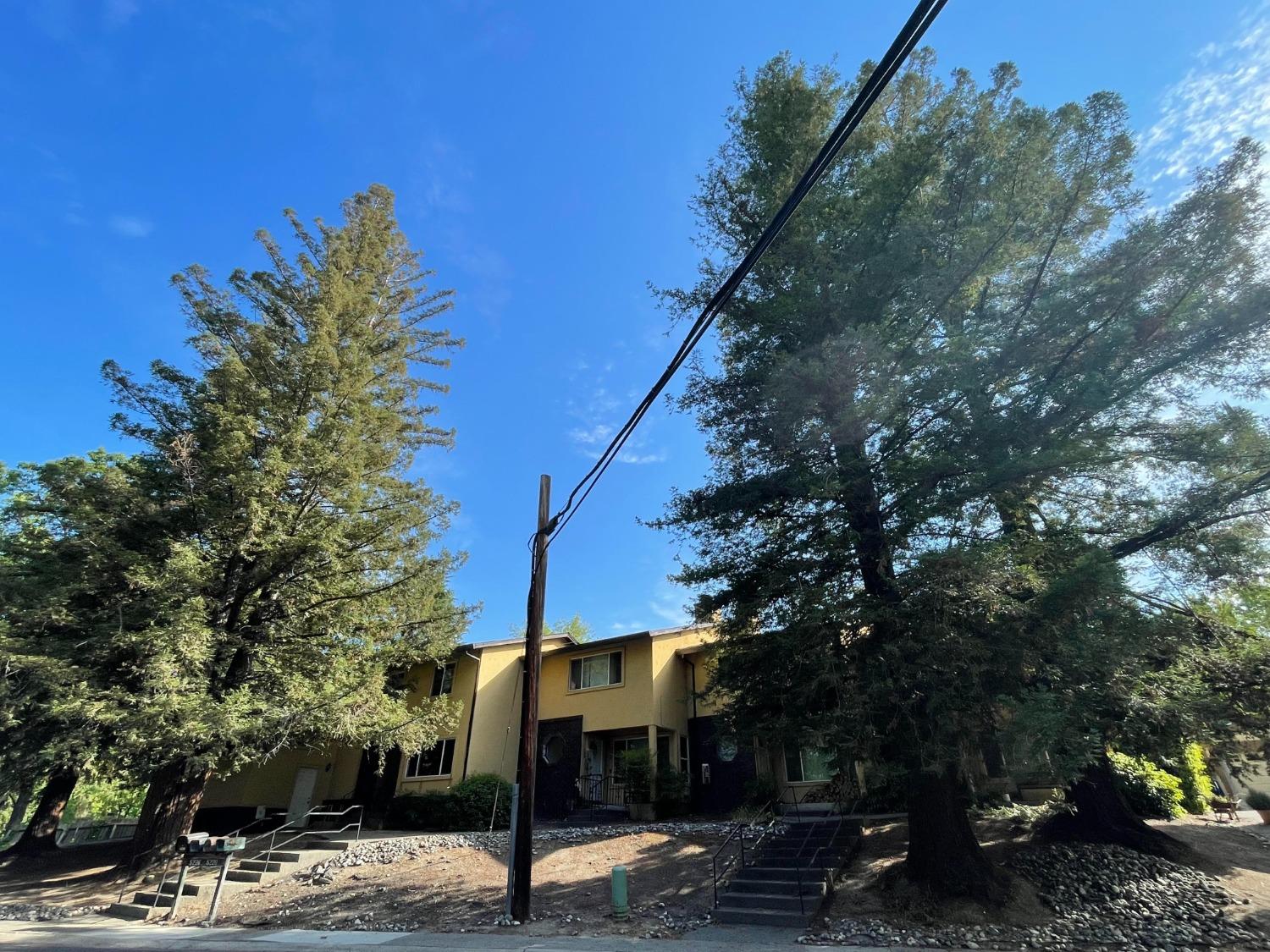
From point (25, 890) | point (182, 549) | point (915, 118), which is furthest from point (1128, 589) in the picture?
point (25, 890)

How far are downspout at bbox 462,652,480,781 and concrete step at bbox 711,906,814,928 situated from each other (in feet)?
39.5

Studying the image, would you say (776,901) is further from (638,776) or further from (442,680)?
(442,680)

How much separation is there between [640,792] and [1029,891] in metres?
11.2

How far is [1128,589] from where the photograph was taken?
7906 mm

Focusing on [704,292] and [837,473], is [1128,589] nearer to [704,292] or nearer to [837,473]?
[837,473]

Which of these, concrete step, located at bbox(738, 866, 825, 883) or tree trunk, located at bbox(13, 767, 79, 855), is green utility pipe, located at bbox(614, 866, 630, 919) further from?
tree trunk, located at bbox(13, 767, 79, 855)

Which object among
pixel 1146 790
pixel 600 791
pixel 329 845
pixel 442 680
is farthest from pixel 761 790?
pixel 442 680

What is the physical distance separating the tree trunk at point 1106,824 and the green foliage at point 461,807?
1294 cm

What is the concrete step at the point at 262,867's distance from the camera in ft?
44.3

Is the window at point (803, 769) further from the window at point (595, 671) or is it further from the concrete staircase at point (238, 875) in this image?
the concrete staircase at point (238, 875)

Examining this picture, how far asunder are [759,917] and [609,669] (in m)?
12.0

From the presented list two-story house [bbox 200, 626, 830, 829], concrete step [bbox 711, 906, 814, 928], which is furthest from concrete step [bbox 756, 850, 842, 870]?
two-story house [bbox 200, 626, 830, 829]

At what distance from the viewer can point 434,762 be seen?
2125cm

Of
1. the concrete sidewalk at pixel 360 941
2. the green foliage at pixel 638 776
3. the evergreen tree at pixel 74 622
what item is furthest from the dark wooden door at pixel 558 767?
the evergreen tree at pixel 74 622
